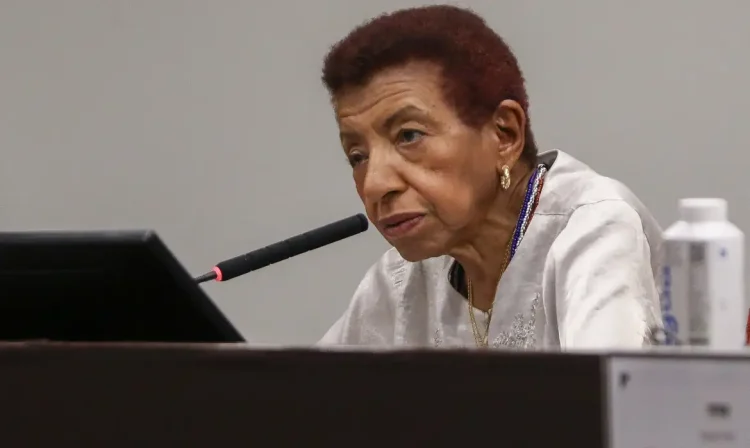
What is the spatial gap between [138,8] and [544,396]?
1.86 m

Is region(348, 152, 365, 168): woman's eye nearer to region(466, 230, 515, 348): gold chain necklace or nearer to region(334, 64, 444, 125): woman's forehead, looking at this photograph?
region(334, 64, 444, 125): woman's forehead

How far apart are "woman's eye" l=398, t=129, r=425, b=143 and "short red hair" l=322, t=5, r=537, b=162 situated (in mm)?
60

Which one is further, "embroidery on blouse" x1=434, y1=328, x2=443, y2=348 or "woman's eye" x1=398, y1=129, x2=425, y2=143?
"embroidery on blouse" x1=434, y1=328, x2=443, y2=348

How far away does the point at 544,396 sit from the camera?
57 centimetres

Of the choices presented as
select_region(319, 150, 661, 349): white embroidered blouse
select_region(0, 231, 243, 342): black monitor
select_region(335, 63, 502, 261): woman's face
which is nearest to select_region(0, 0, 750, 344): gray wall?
select_region(319, 150, 661, 349): white embroidered blouse

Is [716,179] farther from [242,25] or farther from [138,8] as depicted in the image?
[138,8]

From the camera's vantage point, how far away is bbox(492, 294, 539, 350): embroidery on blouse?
4.46 feet

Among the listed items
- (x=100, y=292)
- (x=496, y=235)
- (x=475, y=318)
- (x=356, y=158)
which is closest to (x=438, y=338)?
(x=475, y=318)

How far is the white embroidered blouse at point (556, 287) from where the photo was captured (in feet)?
3.67

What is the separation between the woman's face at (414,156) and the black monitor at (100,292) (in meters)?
0.53

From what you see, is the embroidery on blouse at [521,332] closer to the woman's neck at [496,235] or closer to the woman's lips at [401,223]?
the woman's neck at [496,235]

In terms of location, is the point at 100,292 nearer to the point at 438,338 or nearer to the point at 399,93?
the point at 399,93

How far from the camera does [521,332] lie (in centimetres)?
→ 137

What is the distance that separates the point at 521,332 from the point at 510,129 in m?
0.27
